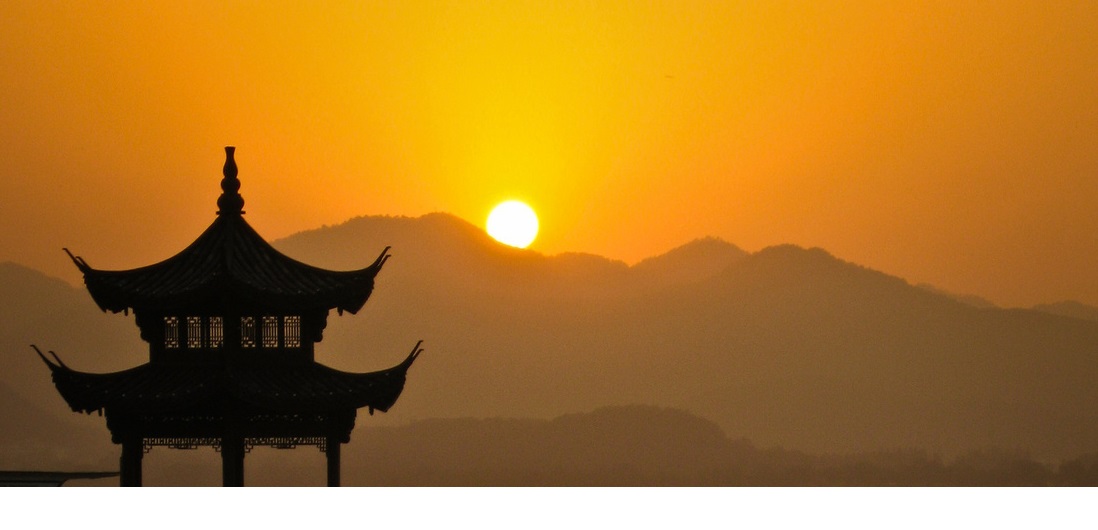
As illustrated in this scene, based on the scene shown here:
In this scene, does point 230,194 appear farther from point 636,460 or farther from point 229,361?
point 636,460

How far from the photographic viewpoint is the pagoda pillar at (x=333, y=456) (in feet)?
32.7

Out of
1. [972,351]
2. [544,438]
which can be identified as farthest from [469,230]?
[972,351]

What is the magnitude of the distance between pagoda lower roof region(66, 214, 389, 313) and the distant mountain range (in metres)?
2.04

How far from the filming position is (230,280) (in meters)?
9.66

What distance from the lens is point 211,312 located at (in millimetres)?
9852

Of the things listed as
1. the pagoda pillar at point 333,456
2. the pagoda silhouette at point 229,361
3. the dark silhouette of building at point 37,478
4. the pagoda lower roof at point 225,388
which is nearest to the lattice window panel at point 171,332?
the pagoda silhouette at point 229,361

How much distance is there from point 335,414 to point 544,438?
9.85 ft

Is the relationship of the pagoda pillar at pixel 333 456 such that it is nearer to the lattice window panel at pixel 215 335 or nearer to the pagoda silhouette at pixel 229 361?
the pagoda silhouette at pixel 229 361

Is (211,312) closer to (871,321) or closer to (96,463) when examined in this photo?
(96,463)

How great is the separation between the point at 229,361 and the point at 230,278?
0.47 m

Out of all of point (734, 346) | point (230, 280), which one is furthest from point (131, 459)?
point (734, 346)

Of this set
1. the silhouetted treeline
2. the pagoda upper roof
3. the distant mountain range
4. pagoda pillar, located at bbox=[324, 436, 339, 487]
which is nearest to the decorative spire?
the pagoda upper roof

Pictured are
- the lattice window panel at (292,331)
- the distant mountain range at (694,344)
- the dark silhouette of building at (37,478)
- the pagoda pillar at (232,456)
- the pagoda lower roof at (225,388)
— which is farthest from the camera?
the distant mountain range at (694,344)

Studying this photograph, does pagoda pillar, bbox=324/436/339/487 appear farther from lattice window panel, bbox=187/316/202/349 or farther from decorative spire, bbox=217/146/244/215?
decorative spire, bbox=217/146/244/215
